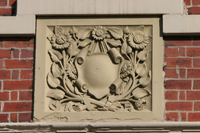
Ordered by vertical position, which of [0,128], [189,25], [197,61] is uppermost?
[189,25]

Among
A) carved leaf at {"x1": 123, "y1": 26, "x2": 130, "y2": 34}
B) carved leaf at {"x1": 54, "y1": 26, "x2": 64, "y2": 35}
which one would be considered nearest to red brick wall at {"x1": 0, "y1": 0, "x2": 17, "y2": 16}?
carved leaf at {"x1": 54, "y1": 26, "x2": 64, "y2": 35}

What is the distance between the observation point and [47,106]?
4.69 meters

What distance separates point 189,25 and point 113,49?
28.6 inches

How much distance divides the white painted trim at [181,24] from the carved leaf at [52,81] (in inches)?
42.6

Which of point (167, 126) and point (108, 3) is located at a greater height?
point (108, 3)

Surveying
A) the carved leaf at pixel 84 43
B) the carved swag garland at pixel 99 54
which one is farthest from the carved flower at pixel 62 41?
the carved leaf at pixel 84 43

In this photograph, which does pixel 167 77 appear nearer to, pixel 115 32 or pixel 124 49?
pixel 124 49

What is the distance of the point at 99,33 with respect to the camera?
4.76m

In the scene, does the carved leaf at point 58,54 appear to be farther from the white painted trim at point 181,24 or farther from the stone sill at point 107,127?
the white painted trim at point 181,24

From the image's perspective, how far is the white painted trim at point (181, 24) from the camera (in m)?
4.69

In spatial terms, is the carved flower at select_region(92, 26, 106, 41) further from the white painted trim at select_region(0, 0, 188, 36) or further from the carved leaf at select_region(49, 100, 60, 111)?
the carved leaf at select_region(49, 100, 60, 111)

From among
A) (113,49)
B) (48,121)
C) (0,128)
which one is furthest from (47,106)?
(113,49)

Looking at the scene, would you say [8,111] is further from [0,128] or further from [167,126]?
[167,126]

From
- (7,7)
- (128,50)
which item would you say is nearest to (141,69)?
(128,50)
